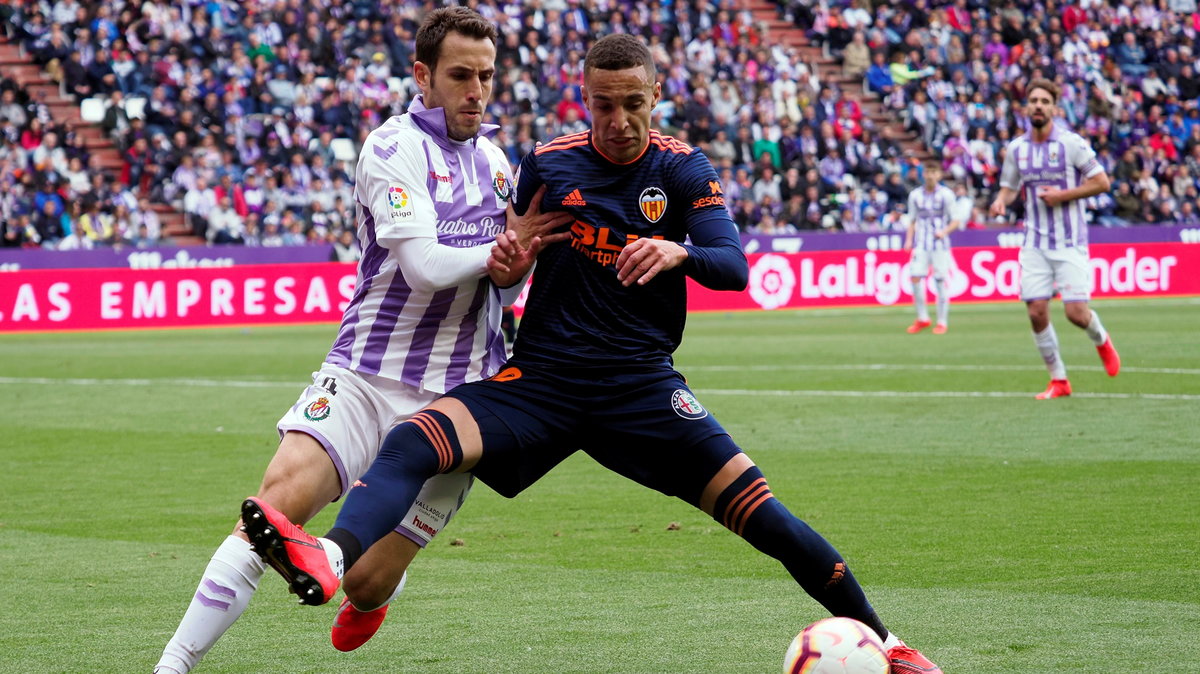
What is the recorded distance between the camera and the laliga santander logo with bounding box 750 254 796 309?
1052 inches

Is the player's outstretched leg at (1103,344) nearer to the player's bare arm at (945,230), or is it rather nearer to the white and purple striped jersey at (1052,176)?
the white and purple striped jersey at (1052,176)

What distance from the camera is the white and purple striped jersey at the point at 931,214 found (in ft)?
71.8

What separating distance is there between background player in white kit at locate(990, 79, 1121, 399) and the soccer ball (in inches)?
351

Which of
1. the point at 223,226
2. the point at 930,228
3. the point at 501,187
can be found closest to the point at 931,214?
the point at 930,228

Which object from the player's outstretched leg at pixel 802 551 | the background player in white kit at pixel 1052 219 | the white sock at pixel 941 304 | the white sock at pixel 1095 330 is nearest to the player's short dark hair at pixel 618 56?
the player's outstretched leg at pixel 802 551

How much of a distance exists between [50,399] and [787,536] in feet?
38.0

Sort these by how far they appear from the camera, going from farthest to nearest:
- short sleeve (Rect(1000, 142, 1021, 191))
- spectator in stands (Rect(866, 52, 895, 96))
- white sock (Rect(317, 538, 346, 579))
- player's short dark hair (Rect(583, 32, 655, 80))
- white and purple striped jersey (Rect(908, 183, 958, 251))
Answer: spectator in stands (Rect(866, 52, 895, 96))
white and purple striped jersey (Rect(908, 183, 958, 251))
short sleeve (Rect(1000, 142, 1021, 191))
player's short dark hair (Rect(583, 32, 655, 80))
white sock (Rect(317, 538, 346, 579))

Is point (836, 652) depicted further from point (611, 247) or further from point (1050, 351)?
point (1050, 351)

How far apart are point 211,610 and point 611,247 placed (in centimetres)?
159

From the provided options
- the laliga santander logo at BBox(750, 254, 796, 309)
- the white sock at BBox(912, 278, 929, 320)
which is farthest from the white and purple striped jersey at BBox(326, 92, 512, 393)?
the laliga santander logo at BBox(750, 254, 796, 309)

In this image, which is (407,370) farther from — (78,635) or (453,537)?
(453,537)

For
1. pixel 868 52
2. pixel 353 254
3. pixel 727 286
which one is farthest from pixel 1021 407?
pixel 868 52

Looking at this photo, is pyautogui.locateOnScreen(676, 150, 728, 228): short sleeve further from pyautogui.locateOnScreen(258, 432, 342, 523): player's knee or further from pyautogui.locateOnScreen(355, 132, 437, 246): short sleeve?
pyautogui.locateOnScreen(258, 432, 342, 523): player's knee

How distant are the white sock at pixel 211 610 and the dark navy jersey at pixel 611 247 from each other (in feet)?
3.60
